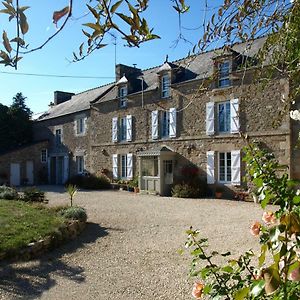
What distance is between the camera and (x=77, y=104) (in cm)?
2623

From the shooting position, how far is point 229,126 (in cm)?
1574

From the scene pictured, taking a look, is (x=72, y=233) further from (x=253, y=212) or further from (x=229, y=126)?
(x=229, y=126)

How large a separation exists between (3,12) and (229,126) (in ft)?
49.6

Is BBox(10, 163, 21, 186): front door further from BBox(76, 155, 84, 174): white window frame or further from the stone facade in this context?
BBox(76, 155, 84, 174): white window frame

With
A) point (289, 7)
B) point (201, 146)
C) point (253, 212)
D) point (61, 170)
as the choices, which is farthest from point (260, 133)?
point (61, 170)

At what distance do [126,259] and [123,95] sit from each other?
15588 millimetres

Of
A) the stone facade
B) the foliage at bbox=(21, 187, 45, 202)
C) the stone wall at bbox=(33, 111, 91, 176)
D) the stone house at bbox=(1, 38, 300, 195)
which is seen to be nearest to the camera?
the foliage at bbox=(21, 187, 45, 202)

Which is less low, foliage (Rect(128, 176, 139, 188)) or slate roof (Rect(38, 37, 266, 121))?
slate roof (Rect(38, 37, 266, 121))

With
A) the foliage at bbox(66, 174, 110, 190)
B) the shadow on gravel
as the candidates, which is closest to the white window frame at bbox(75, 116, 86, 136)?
the foliage at bbox(66, 174, 110, 190)

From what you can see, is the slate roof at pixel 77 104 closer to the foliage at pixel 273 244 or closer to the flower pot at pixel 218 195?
the flower pot at pixel 218 195

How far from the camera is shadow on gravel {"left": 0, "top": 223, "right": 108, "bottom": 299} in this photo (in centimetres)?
491

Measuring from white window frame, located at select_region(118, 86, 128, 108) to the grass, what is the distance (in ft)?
37.3

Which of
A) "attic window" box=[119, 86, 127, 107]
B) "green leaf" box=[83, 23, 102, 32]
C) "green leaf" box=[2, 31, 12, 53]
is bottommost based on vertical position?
"green leaf" box=[2, 31, 12, 53]

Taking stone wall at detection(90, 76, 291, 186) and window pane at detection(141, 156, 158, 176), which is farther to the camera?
window pane at detection(141, 156, 158, 176)
